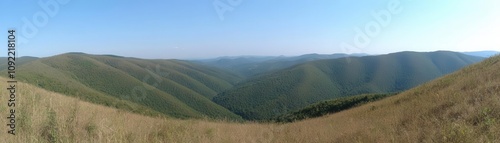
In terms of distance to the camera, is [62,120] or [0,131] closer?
[0,131]

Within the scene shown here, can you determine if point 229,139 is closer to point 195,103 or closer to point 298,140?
point 298,140

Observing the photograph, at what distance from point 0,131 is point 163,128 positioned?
107 inches

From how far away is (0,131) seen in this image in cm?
445

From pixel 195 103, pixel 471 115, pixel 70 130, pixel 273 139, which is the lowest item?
pixel 195 103

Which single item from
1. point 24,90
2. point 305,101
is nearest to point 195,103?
point 305,101

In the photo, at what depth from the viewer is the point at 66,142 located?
4.16 metres

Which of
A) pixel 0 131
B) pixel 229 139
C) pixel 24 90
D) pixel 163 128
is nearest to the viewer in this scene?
pixel 0 131

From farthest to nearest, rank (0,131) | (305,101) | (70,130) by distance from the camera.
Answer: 1. (305,101)
2. (70,130)
3. (0,131)

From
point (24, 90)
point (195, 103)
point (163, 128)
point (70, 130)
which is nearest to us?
point (70, 130)

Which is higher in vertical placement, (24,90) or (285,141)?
(24,90)

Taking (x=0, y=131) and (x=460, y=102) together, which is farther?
(x=460, y=102)

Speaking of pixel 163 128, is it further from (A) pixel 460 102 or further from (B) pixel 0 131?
(A) pixel 460 102

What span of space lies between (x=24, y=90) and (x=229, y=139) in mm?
6274

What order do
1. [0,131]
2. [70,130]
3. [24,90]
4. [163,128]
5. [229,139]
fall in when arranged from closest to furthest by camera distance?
[0,131] → [70,130] → [229,139] → [163,128] → [24,90]
